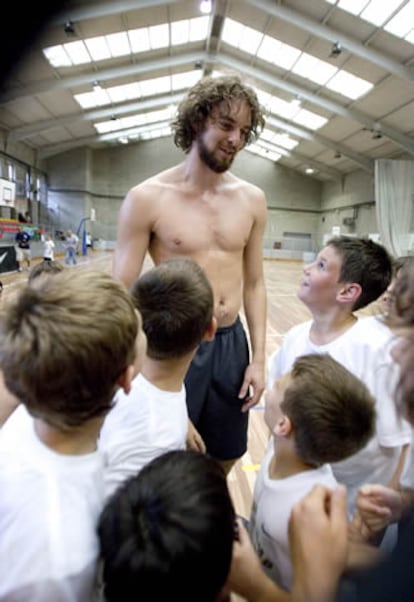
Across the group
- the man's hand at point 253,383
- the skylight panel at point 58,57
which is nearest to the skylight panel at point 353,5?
the skylight panel at point 58,57

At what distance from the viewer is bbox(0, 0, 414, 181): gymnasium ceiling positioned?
8367 millimetres

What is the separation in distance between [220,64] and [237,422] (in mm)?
14978

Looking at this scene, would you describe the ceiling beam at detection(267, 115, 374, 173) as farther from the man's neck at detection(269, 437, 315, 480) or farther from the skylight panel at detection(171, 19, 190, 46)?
the man's neck at detection(269, 437, 315, 480)

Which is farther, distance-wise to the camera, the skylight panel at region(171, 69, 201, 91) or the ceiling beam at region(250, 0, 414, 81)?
the skylight panel at region(171, 69, 201, 91)

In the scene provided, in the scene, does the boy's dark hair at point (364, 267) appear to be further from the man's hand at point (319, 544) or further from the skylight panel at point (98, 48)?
the skylight panel at point (98, 48)

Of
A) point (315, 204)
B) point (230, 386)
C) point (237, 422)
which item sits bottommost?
point (237, 422)

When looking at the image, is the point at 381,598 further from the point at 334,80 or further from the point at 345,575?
the point at 334,80

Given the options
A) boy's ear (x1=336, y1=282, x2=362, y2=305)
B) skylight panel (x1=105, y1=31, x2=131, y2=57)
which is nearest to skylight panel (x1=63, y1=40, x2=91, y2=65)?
skylight panel (x1=105, y1=31, x2=131, y2=57)

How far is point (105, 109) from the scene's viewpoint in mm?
14336

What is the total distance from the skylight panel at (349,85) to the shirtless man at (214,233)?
36.5 ft

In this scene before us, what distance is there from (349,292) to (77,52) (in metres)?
11.9

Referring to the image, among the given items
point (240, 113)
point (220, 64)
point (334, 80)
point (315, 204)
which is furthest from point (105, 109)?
point (240, 113)

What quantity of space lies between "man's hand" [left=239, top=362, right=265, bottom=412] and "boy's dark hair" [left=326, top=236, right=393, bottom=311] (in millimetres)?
481

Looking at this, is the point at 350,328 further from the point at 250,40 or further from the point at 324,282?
the point at 250,40
